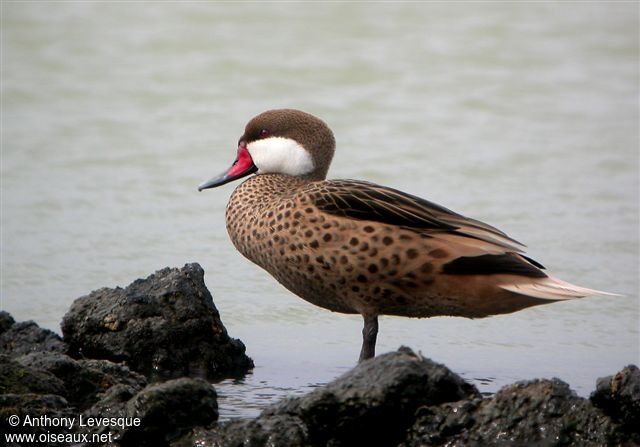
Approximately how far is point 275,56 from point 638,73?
12.1 feet

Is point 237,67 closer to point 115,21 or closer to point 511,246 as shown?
point 115,21

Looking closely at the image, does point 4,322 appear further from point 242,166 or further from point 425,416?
point 425,416

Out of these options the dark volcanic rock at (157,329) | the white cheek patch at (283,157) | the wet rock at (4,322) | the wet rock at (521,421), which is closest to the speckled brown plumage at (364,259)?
the dark volcanic rock at (157,329)

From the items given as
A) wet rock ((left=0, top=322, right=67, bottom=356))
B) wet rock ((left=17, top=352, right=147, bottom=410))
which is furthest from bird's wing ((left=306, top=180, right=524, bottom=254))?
wet rock ((left=0, top=322, right=67, bottom=356))

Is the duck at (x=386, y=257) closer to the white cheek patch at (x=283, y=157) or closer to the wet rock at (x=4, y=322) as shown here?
the white cheek patch at (x=283, y=157)

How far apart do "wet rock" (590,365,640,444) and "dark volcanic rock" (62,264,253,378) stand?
6.51ft

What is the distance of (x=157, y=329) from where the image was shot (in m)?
6.03

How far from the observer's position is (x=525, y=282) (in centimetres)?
564

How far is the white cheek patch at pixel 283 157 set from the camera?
6500mm

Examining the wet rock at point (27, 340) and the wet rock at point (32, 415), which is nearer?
the wet rock at point (32, 415)

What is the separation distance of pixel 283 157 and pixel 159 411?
2119mm

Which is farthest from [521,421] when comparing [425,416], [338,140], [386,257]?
[338,140]

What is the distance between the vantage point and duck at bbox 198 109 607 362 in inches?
222

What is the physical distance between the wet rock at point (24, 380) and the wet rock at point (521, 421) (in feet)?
4.56
